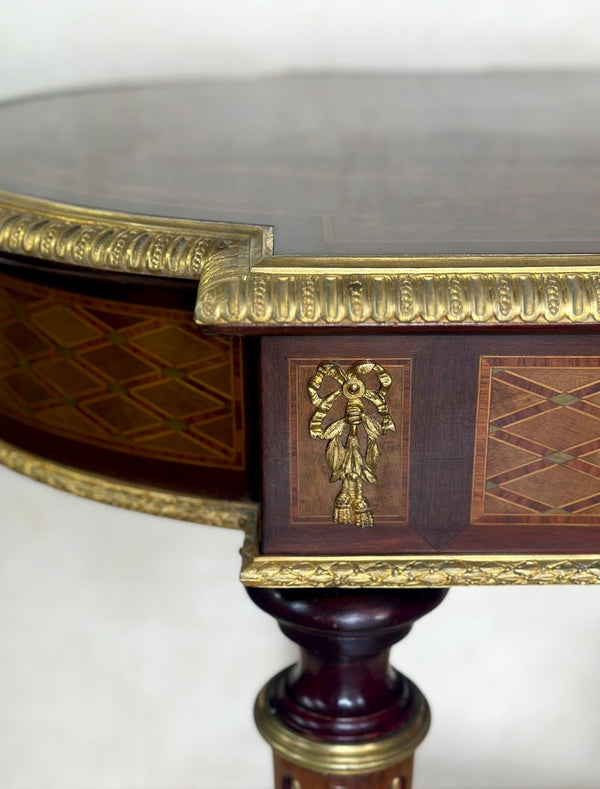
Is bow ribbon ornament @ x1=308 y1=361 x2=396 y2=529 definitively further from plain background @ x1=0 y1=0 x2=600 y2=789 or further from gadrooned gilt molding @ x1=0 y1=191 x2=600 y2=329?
plain background @ x1=0 y1=0 x2=600 y2=789

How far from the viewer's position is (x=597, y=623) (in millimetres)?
1406

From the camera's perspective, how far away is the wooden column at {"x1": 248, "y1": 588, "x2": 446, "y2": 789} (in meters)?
0.67

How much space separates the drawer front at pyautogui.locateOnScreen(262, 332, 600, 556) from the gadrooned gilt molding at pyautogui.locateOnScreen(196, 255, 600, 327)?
29 millimetres

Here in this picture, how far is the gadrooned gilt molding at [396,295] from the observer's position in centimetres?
49

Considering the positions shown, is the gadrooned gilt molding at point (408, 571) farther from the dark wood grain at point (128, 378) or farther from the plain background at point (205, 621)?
→ the plain background at point (205, 621)

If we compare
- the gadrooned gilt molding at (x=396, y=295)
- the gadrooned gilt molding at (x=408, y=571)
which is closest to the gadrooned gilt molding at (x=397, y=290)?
the gadrooned gilt molding at (x=396, y=295)

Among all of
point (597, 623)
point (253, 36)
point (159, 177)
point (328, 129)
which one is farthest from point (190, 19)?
point (597, 623)

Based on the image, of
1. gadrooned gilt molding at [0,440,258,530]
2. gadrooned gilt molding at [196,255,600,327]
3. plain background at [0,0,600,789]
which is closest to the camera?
gadrooned gilt molding at [196,255,600,327]

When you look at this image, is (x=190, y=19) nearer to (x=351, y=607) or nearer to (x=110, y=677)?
(x=110, y=677)

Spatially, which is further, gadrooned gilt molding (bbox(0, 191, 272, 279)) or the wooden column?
the wooden column

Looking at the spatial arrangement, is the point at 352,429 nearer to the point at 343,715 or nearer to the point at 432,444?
the point at 432,444

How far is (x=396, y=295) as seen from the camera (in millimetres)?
498

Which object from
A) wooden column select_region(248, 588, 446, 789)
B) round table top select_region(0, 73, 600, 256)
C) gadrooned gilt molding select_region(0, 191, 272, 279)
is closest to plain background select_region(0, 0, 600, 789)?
round table top select_region(0, 73, 600, 256)

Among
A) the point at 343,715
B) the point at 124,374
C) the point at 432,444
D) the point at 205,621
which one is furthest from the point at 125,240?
the point at 205,621
